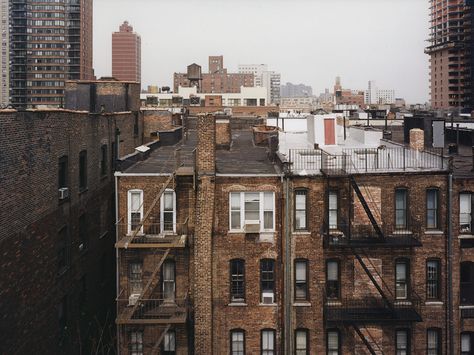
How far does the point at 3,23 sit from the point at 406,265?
19541 centimetres

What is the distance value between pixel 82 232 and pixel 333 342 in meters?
14.2

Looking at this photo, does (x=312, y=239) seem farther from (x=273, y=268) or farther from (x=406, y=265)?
(x=406, y=265)

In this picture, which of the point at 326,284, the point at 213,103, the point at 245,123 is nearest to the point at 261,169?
the point at 326,284

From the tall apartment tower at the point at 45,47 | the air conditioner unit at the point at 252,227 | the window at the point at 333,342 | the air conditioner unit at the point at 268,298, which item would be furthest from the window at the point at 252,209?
the tall apartment tower at the point at 45,47

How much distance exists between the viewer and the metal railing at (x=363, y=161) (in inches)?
971

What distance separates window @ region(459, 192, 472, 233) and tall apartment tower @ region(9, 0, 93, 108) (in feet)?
478

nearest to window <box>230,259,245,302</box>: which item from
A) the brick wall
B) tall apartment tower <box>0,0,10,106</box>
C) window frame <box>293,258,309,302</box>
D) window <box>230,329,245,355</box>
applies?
window <box>230,329,245,355</box>

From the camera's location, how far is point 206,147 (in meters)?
24.3

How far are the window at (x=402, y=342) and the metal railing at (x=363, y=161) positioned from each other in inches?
299

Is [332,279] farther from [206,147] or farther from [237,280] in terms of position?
[206,147]

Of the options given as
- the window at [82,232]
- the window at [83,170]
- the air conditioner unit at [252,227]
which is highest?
the window at [83,170]

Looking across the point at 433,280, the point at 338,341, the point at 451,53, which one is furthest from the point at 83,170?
the point at 451,53

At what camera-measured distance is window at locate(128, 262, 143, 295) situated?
24.5 metres

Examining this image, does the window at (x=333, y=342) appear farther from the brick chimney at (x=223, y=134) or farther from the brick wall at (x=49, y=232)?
the brick chimney at (x=223, y=134)
